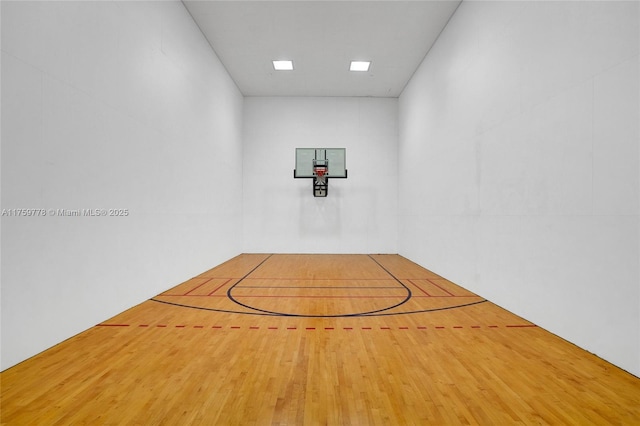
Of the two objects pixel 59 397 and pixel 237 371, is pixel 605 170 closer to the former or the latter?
pixel 237 371

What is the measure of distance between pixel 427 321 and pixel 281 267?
11.3 ft

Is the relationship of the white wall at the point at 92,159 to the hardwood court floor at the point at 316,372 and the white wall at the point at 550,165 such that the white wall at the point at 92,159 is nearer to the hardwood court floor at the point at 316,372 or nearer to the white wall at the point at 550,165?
the hardwood court floor at the point at 316,372

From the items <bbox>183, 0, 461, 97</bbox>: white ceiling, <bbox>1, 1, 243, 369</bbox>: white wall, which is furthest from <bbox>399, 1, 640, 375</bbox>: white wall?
<bbox>1, 1, 243, 369</bbox>: white wall

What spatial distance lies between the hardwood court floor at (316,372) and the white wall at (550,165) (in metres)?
0.31

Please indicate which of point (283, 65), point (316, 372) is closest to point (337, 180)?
point (283, 65)

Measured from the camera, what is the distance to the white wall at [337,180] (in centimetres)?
833

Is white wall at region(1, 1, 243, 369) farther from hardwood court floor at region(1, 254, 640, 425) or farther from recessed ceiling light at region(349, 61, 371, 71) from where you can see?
recessed ceiling light at region(349, 61, 371, 71)

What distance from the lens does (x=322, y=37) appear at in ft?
18.6

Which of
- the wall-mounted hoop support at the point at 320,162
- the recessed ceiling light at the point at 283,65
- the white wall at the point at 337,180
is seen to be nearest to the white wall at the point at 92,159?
the recessed ceiling light at the point at 283,65

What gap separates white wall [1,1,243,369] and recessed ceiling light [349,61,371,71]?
2.91 metres

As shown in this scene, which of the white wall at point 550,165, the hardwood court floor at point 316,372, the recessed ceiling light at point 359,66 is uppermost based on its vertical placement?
the recessed ceiling light at point 359,66

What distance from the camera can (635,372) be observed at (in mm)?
2002

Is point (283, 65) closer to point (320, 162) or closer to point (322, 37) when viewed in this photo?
point (322, 37)

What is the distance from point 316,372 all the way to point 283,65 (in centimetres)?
603
